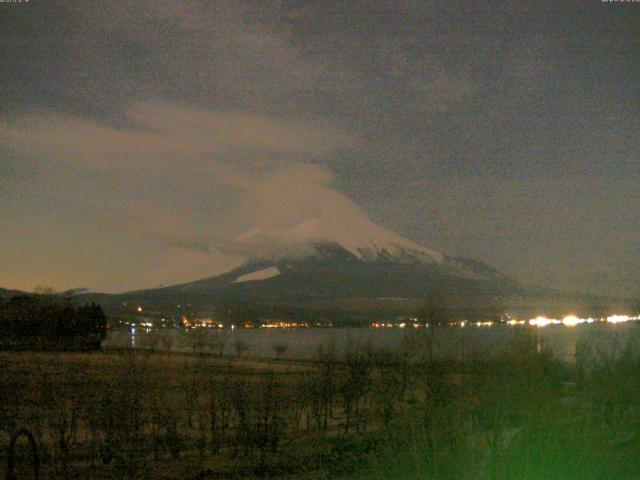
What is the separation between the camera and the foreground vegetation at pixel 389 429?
801 centimetres

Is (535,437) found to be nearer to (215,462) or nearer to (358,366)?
(215,462)

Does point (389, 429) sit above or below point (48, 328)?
below

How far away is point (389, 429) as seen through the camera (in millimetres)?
11906

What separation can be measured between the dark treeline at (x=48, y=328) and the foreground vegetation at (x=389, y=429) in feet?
116

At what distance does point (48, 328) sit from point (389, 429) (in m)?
48.8

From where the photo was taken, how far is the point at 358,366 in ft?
64.8

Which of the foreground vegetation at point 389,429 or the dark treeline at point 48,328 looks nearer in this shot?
the foreground vegetation at point 389,429

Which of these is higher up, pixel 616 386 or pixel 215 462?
pixel 616 386

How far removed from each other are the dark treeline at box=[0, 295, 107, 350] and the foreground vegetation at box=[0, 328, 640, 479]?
35.4 meters

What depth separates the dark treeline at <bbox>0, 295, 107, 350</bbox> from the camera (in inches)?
2136

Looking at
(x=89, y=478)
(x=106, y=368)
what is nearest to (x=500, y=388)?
(x=89, y=478)

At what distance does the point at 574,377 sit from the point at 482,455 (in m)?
6.94

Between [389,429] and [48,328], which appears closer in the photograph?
[389,429]

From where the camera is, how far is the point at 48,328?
56.2 metres
